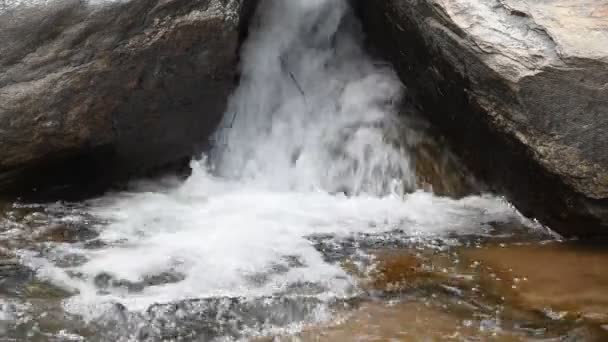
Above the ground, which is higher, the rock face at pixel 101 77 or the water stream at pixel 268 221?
the rock face at pixel 101 77

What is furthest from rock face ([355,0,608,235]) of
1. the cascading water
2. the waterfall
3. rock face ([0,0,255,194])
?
rock face ([0,0,255,194])

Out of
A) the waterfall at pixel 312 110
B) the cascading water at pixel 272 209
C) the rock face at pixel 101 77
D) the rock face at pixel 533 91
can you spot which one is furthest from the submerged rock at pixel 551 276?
the rock face at pixel 101 77

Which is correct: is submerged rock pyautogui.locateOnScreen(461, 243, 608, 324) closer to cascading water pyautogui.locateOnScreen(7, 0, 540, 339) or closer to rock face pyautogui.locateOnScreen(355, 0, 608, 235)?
rock face pyautogui.locateOnScreen(355, 0, 608, 235)

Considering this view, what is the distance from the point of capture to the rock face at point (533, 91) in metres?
4.68

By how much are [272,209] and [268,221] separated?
308 millimetres

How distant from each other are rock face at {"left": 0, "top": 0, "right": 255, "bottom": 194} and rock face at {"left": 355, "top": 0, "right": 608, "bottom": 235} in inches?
62.8

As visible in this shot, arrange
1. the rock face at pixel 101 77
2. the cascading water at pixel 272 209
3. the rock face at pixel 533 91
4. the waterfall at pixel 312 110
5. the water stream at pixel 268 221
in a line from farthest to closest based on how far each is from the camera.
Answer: the waterfall at pixel 312 110
the rock face at pixel 101 77
the rock face at pixel 533 91
the cascading water at pixel 272 209
the water stream at pixel 268 221

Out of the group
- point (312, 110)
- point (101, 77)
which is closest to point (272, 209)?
point (312, 110)

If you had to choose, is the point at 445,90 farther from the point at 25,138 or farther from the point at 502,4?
the point at 25,138

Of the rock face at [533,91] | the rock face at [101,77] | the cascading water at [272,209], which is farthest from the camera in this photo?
the rock face at [101,77]

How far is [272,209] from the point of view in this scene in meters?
5.40

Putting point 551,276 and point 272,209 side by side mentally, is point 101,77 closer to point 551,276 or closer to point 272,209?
point 272,209

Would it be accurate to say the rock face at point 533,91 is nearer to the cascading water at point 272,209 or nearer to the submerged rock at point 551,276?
the submerged rock at point 551,276

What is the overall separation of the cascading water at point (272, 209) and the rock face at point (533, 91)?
46 centimetres
